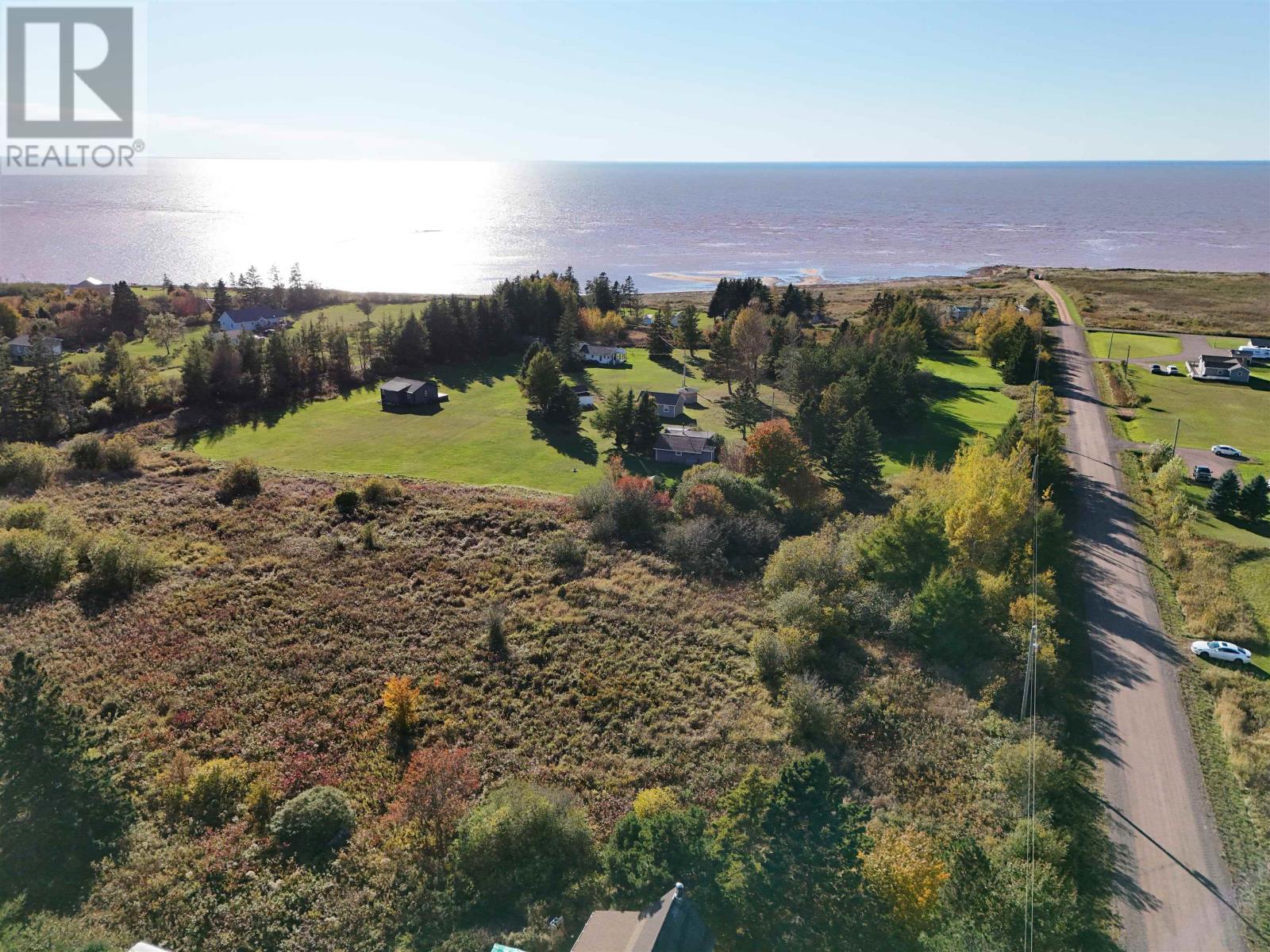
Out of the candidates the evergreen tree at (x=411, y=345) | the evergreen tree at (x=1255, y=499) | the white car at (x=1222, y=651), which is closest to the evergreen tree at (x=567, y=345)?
the evergreen tree at (x=411, y=345)

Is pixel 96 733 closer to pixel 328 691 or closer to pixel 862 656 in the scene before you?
pixel 328 691

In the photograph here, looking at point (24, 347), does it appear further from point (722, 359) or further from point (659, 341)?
point (722, 359)

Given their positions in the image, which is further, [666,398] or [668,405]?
[666,398]

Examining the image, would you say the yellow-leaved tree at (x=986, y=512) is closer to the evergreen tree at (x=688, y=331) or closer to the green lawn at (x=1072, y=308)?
the evergreen tree at (x=688, y=331)

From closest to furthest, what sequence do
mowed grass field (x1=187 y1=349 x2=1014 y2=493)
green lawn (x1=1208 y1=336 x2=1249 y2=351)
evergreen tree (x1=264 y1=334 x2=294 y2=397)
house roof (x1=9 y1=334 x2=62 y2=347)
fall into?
mowed grass field (x1=187 y1=349 x2=1014 y2=493), evergreen tree (x1=264 y1=334 x2=294 y2=397), house roof (x1=9 y1=334 x2=62 y2=347), green lawn (x1=1208 y1=336 x2=1249 y2=351)

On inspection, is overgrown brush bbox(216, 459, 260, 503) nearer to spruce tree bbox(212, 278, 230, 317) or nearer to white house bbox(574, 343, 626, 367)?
white house bbox(574, 343, 626, 367)

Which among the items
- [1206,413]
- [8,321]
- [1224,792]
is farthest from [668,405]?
[8,321]

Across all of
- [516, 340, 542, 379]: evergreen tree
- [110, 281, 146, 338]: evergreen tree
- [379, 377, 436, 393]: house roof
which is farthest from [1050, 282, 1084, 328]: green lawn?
[110, 281, 146, 338]: evergreen tree
